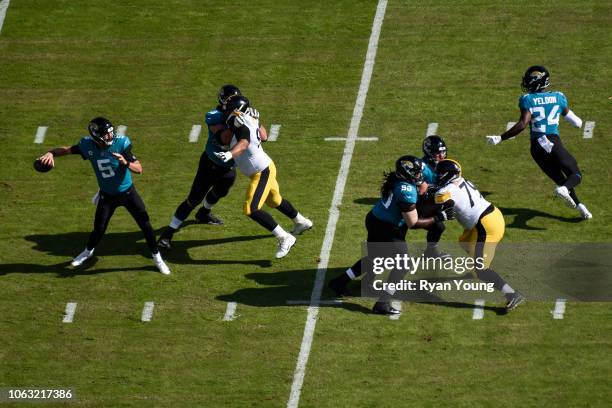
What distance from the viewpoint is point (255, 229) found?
17.8 metres

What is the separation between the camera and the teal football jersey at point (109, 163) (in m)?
16.2

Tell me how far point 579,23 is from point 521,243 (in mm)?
6325

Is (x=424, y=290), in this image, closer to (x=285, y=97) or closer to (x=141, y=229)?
(x=141, y=229)

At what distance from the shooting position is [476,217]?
15406mm

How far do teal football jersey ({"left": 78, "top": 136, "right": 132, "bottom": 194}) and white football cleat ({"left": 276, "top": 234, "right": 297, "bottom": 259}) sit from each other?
2.09 metres

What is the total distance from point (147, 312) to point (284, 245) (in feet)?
6.72

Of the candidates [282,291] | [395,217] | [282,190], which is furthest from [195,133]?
[395,217]

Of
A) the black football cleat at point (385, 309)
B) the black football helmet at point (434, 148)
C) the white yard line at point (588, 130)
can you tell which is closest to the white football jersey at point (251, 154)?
the black football helmet at point (434, 148)

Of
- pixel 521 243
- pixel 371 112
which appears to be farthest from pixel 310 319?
pixel 371 112

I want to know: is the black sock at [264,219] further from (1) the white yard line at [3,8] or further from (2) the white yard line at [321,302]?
(1) the white yard line at [3,8]

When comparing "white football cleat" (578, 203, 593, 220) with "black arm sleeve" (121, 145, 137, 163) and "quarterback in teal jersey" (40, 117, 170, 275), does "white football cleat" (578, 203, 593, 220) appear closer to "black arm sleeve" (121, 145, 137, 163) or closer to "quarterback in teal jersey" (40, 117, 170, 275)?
"quarterback in teal jersey" (40, 117, 170, 275)

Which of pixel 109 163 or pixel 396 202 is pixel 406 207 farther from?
pixel 109 163

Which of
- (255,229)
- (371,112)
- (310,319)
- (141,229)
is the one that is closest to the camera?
(310,319)

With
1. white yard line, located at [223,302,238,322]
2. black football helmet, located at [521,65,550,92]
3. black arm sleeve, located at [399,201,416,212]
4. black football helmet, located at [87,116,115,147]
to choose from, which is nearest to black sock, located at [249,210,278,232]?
white yard line, located at [223,302,238,322]
